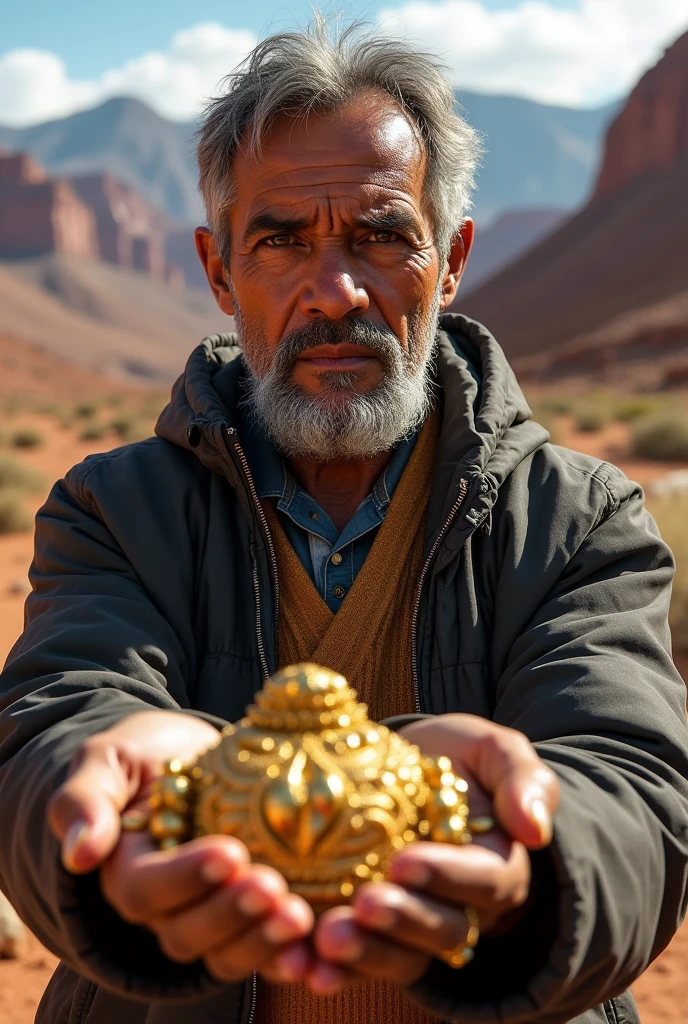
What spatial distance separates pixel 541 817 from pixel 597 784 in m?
0.32

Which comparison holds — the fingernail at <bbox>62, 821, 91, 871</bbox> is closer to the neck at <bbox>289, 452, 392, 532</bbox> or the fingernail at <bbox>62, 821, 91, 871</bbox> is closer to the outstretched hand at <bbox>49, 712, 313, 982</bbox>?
the outstretched hand at <bbox>49, 712, 313, 982</bbox>

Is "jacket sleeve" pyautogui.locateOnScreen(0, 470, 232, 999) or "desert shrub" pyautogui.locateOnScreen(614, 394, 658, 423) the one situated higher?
"jacket sleeve" pyautogui.locateOnScreen(0, 470, 232, 999)

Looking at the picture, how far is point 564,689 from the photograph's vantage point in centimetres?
188

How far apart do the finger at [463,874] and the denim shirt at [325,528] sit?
1.05 metres

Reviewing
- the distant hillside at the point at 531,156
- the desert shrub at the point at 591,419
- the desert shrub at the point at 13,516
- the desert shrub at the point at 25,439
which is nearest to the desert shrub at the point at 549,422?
the desert shrub at the point at 591,419

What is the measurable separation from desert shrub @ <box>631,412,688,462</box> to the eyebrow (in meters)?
13.1

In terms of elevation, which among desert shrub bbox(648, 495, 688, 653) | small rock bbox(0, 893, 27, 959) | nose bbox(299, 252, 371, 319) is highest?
nose bbox(299, 252, 371, 319)

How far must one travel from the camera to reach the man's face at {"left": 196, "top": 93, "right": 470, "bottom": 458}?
2.46 meters

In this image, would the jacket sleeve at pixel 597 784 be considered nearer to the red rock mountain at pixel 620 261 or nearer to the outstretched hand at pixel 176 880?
the outstretched hand at pixel 176 880

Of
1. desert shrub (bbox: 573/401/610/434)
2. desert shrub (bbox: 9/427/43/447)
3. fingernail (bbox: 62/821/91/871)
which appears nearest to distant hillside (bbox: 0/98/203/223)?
desert shrub (bbox: 9/427/43/447)

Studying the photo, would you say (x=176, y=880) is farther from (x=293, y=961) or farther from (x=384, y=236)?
(x=384, y=236)

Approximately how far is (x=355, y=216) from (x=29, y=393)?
156 ft

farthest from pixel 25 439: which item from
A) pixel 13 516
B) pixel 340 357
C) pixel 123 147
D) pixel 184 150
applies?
pixel 123 147

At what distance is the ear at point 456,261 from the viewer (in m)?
2.94
